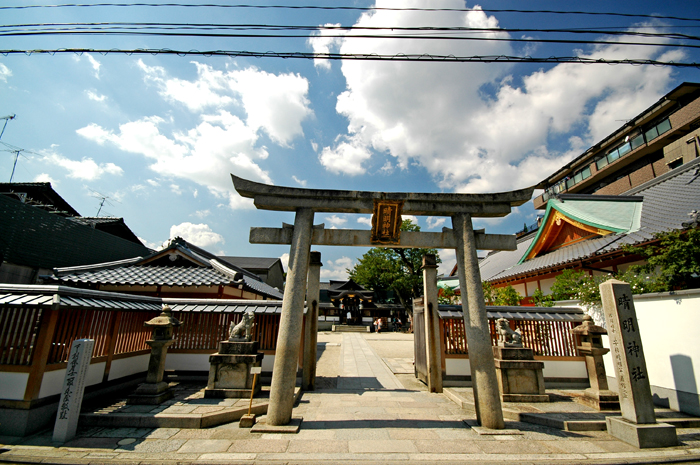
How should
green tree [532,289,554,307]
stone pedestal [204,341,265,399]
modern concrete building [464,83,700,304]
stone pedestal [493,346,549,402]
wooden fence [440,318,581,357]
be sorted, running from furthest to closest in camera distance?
green tree [532,289,554,307], modern concrete building [464,83,700,304], wooden fence [440,318,581,357], stone pedestal [493,346,549,402], stone pedestal [204,341,265,399]

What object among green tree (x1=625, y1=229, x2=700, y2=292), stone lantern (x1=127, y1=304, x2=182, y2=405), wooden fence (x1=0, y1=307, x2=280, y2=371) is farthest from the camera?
green tree (x1=625, y1=229, x2=700, y2=292)

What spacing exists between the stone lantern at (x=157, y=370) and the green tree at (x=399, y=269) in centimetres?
2807

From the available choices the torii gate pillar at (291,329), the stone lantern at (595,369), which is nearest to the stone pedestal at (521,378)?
the stone lantern at (595,369)

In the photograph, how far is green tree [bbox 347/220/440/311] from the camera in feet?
115

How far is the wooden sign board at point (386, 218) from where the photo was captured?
6.91 metres

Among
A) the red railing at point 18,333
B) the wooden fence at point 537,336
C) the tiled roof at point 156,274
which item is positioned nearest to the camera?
the red railing at point 18,333

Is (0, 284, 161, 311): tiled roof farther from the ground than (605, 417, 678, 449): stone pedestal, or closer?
farther from the ground

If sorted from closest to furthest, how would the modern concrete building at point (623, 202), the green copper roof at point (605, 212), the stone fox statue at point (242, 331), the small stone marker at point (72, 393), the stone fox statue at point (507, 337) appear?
the small stone marker at point (72, 393) < the stone fox statue at point (242, 331) < the stone fox statue at point (507, 337) < the modern concrete building at point (623, 202) < the green copper roof at point (605, 212)

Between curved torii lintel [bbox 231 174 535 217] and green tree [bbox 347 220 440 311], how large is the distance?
86.5 ft

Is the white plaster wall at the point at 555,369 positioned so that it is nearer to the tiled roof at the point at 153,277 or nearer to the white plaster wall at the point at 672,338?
the white plaster wall at the point at 672,338

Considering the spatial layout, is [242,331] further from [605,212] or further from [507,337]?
[605,212]

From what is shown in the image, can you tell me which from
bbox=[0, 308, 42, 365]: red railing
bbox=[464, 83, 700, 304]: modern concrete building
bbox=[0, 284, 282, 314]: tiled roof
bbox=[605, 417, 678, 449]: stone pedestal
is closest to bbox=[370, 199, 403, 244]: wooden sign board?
bbox=[0, 284, 282, 314]: tiled roof

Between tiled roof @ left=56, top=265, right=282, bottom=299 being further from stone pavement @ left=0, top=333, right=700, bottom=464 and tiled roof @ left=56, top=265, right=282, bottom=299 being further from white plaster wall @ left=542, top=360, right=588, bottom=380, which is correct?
white plaster wall @ left=542, top=360, right=588, bottom=380

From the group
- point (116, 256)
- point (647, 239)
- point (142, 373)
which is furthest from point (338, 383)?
point (116, 256)
